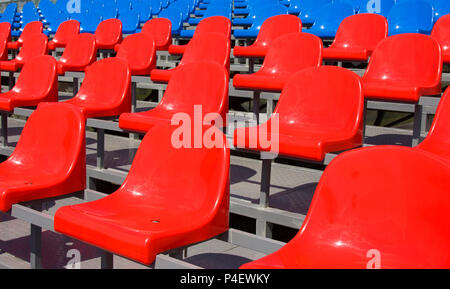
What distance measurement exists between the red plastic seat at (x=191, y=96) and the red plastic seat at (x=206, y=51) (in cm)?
65

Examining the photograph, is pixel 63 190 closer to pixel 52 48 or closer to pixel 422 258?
pixel 422 258

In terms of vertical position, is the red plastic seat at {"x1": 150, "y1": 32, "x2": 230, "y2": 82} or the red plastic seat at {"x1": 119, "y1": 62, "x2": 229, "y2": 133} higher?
the red plastic seat at {"x1": 150, "y1": 32, "x2": 230, "y2": 82}

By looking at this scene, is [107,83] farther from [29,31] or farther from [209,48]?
[29,31]

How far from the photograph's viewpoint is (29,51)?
180 inches

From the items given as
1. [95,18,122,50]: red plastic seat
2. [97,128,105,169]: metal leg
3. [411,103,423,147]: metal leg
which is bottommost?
[97,128,105,169]: metal leg

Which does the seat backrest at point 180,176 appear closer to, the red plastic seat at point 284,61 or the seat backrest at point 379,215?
the seat backrest at point 379,215

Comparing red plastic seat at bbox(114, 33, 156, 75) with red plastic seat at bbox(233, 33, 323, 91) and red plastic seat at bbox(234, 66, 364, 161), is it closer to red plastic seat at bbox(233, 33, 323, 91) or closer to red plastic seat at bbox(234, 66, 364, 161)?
red plastic seat at bbox(233, 33, 323, 91)

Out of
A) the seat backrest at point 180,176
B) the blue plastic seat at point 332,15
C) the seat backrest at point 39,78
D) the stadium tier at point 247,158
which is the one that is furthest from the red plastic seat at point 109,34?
the seat backrest at point 180,176

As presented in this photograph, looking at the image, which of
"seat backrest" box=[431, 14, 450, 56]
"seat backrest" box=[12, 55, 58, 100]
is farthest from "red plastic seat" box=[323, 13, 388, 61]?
"seat backrest" box=[12, 55, 58, 100]

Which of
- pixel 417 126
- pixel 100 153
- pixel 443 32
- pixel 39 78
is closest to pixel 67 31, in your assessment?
pixel 39 78

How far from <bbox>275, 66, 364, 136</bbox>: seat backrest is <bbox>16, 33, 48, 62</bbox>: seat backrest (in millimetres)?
2836

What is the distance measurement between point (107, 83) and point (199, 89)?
727 millimetres

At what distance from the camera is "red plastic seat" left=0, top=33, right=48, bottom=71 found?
434 centimetres
